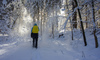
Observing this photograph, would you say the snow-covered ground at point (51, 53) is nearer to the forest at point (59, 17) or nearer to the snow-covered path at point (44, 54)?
the snow-covered path at point (44, 54)

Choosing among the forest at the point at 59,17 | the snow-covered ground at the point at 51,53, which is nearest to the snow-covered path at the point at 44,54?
the snow-covered ground at the point at 51,53

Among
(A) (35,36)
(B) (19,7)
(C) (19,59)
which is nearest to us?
(C) (19,59)

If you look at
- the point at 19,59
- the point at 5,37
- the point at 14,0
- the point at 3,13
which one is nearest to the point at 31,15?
the point at 14,0

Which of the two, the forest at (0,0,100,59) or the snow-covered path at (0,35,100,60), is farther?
the forest at (0,0,100,59)

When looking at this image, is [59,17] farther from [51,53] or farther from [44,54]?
[44,54]

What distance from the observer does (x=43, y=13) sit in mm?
16797

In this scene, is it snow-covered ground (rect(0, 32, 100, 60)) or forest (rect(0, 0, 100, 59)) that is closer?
snow-covered ground (rect(0, 32, 100, 60))

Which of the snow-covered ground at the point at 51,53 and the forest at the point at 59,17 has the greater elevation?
the forest at the point at 59,17

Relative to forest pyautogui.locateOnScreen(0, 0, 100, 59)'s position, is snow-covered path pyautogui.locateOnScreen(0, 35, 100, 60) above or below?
below

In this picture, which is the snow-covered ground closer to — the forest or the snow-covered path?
the snow-covered path

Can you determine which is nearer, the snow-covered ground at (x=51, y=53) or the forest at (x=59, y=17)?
the snow-covered ground at (x=51, y=53)

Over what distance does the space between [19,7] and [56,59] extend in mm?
11463

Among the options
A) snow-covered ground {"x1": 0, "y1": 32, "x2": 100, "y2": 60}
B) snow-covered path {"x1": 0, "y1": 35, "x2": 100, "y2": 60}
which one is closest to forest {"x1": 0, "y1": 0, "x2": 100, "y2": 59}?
snow-covered ground {"x1": 0, "y1": 32, "x2": 100, "y2": 60}

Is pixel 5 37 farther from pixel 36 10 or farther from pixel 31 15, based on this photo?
pixel 36 10
